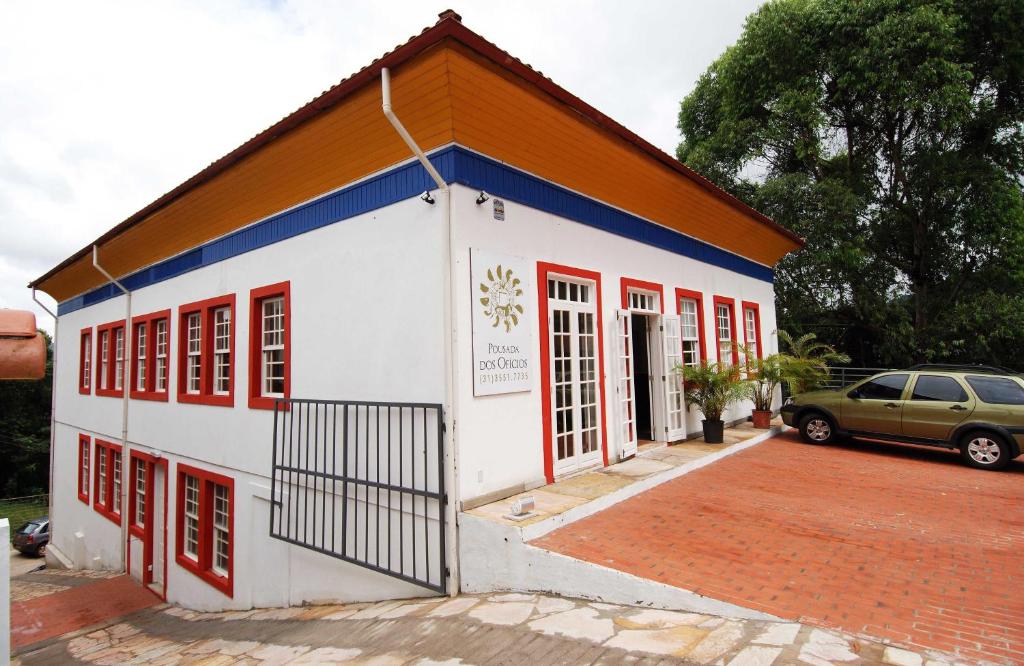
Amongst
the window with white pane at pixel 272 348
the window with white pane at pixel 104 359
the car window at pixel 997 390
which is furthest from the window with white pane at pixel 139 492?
the car window at pixel 997 390

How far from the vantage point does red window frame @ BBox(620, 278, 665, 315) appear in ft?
26.4

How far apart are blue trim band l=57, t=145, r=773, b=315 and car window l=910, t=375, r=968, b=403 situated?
13.9 ft

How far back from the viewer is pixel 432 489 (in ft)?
17.3

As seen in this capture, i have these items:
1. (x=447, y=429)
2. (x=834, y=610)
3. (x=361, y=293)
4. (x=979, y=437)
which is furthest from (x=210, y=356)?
(x=979, y=437)

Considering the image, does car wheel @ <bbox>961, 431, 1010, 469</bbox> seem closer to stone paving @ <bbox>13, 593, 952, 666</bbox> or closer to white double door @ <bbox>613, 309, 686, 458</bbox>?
white double door @ <bbox>613, 309, 686, 458</bbox>

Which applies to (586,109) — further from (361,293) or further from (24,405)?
(24,405)

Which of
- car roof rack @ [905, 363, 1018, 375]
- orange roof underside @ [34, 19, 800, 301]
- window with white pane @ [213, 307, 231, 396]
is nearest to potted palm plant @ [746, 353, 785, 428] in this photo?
car roof rack @ [905, 363, 1018, 375]

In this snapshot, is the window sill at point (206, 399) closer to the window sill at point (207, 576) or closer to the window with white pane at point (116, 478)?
the window sill at point (207, 576)

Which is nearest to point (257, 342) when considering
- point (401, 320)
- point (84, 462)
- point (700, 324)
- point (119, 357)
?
point (401, 320)

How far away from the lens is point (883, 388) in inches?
353

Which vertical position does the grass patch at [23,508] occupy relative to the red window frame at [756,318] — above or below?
below

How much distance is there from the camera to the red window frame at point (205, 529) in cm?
847

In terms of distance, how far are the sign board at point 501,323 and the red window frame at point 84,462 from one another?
47.6 ft

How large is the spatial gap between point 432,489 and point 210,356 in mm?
6194
